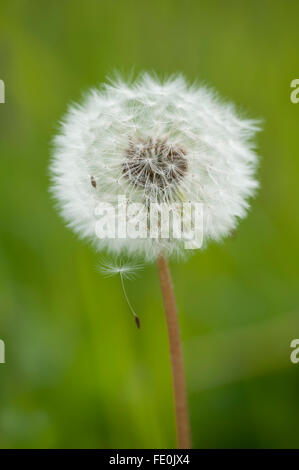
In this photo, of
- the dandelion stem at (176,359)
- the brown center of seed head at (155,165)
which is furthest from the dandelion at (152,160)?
the dandelion stem at (176,359)

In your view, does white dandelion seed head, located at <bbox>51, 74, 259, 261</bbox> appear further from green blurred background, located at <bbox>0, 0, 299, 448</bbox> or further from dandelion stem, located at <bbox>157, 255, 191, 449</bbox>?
green blurred background, located at <bbox>0, 0, 299, 448</bbox>

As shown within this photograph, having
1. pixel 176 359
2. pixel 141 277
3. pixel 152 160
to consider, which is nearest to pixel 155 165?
pixel 152 160

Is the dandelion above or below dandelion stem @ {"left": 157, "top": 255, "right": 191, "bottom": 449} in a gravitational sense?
above

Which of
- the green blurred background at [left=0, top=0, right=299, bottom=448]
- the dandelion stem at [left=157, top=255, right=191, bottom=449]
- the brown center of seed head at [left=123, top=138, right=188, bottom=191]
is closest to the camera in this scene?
the dandelion stem at [left=157, top=255, right=191, bottom=449]

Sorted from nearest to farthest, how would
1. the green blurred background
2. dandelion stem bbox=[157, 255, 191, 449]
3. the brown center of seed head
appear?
dandelion stem bbox=[157, 255, 191, 449] < the brown center of seed head < the green blurred background

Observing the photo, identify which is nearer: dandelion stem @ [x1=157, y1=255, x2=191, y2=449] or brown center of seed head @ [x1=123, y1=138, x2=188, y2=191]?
dandelion stem @ [x1=157, y1=255, x2=191, y2=449]

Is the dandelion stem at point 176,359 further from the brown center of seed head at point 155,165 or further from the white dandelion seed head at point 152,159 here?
the brown center of seed head at point 155,165

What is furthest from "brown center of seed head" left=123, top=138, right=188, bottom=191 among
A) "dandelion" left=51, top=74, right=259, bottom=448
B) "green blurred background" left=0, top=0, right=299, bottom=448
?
"green blurred background" left=0, top=0, right=299, bottom=448

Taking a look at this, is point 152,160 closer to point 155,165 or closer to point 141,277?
point 155,165
